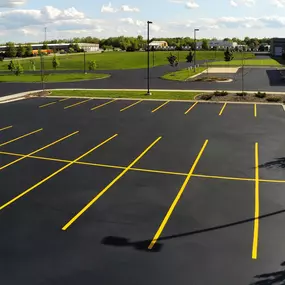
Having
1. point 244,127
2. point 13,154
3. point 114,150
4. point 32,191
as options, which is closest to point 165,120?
point 244,127

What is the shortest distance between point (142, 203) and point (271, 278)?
4.83m

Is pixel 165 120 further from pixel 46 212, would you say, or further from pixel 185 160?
pixel 46 212

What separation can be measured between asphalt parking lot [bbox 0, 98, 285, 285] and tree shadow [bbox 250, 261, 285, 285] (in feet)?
0.14

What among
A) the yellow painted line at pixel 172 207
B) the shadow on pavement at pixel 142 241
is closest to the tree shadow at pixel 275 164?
the yellow painted line at pixel 172 207

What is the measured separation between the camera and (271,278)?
7867 millimetres

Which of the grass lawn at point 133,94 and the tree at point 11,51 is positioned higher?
the tree at point 11,51

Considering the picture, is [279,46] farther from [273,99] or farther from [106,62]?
[273,99]

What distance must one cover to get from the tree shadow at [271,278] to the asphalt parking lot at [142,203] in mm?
43

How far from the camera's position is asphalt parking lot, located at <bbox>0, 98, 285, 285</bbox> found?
8375 mm

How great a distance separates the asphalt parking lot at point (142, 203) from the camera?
8375 millimetres

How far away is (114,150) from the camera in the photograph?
693 inches

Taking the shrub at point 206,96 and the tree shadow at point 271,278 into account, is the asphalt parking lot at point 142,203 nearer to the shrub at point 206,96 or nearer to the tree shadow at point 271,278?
the tree shadow at point 271,278

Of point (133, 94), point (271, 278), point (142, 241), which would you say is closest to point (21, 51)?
point (133, 94)

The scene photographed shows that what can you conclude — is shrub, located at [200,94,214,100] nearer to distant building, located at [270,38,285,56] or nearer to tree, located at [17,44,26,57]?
distant building, located at [270,38,285,56]
